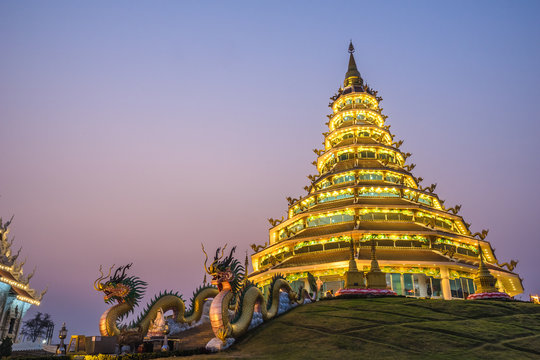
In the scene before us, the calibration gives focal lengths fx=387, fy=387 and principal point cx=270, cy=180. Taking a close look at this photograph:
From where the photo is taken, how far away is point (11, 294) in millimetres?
38062

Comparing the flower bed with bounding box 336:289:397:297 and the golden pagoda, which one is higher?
the golden pagoda

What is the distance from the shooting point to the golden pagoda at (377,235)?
108 feet

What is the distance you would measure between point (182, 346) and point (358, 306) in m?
10.1

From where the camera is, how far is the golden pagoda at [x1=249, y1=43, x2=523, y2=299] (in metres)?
33.0

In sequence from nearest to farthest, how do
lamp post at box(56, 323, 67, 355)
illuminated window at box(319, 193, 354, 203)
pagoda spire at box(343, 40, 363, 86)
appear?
lamp post at box(56, 323, 67, 355)
illuminated window at box(319, 193, 354, 203)
pagoda spire at box(343, 40, 363, 86)

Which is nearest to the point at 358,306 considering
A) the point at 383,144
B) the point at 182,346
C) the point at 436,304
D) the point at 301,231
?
the point at 436,304

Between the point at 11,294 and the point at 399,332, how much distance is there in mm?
37551

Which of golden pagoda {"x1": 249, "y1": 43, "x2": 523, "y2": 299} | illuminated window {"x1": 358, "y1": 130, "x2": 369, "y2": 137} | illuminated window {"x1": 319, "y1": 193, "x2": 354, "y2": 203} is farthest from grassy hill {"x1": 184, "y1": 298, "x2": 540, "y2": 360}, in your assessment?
illuminated window {"x1": 358, "y1": 130, "x2": 369, "y2": 137}

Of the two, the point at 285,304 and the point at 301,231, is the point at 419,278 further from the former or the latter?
the point at 285,304

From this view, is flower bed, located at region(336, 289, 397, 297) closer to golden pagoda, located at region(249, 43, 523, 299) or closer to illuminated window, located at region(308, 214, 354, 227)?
golden pagoda, located at region(249, 43, 523, 299)

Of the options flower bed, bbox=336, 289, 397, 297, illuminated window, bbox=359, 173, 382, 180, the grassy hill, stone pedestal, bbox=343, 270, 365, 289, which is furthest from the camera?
illuminated window, bbox=359, 173, 382, 180

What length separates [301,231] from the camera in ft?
129

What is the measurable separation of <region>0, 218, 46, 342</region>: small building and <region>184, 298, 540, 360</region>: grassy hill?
29910 mm

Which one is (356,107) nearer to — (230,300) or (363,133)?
(363,133)
